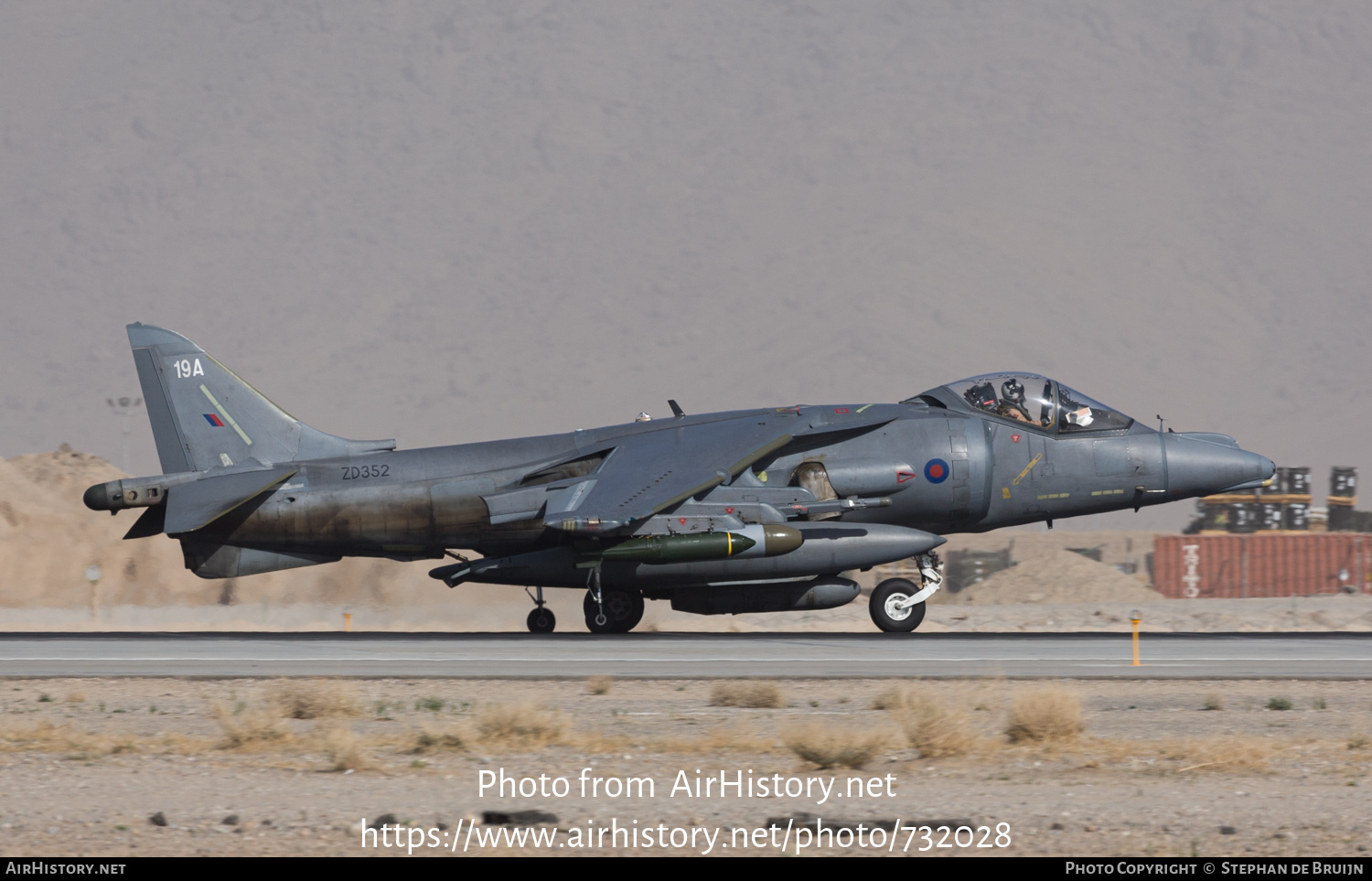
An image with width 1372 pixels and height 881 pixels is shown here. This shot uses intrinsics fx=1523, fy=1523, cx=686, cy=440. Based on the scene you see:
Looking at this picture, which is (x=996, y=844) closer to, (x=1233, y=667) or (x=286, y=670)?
(x=1233, y=667)

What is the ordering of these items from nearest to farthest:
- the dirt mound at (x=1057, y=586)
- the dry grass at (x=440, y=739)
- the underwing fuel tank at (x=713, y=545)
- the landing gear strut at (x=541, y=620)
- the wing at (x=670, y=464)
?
the dry grass at (x=440, y=739) < the wing at (x=670, y=464) < the underwing fuel tank at (x=713, y=545) < the landing gear strut at (x=541, y=620) < the dirt mound at (x=1057, y=586)

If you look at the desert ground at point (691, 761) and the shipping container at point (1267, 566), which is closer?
the desert ground at point (691, 761)

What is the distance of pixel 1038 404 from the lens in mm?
23391

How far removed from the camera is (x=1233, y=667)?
669 inches

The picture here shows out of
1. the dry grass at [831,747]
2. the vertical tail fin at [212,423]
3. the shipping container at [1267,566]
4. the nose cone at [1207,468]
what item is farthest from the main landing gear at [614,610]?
the shipping container at [1267,566]

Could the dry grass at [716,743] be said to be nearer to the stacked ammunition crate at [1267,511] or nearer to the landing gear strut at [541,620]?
the landing gear strut at [541,620]

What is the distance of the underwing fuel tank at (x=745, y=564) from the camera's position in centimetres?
2142

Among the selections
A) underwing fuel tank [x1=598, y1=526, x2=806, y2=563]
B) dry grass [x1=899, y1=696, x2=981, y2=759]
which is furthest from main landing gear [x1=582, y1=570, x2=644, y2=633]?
dry grass [x1=899, y1=696, x2=981, y2=759]

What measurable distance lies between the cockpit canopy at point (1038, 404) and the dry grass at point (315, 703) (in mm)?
12312

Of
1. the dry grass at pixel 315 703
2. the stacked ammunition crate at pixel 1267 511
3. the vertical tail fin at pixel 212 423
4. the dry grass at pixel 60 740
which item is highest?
the vertical tail fin at pixel 212 423

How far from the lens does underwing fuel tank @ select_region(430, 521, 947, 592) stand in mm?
21422

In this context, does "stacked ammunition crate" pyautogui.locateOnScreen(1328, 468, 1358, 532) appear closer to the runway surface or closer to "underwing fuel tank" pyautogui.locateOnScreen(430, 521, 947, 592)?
the runway surface

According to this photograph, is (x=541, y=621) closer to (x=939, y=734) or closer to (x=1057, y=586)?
(x=939, y=734)

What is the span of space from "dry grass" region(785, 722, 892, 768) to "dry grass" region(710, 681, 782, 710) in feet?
9.97
